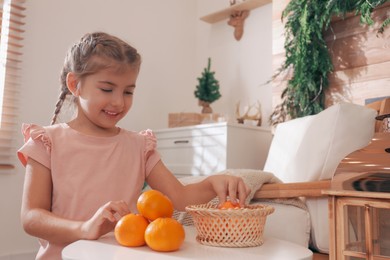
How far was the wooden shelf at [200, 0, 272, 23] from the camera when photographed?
133 inches

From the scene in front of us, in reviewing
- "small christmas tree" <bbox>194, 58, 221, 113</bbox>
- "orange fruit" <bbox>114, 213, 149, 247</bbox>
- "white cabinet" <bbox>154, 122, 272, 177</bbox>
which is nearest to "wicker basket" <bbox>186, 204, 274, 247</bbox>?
"orange fruit" <bbox>114, 213, 149, 247</bbox>

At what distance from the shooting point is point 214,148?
2805 mm

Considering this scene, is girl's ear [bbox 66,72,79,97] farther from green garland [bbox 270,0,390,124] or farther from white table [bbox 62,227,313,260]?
green garland [bbox 270,0,390,124]

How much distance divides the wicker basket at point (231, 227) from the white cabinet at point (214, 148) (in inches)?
76.8

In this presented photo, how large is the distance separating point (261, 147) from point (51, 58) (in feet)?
5.51

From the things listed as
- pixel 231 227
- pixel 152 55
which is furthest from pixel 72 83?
pixel 152 55

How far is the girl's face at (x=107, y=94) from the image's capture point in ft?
3.43

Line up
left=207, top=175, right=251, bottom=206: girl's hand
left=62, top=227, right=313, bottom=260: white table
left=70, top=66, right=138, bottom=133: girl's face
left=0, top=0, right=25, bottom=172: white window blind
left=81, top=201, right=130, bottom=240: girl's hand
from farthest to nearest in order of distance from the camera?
left=0, top=0, right=25, bottom=172: white window blind < left=70, top=66, right=138, bottom=133: girl's face < left=207, top=175, right=251, bottom=206: girl's hand < left=81, top=201, right=130, bottom=240: girl's hand < left=62, top=227, right=313, bottom=260: white table

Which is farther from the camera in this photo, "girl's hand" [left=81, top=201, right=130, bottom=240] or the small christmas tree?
the small christmas tree

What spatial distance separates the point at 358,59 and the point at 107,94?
1808 mm

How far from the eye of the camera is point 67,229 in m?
0.80

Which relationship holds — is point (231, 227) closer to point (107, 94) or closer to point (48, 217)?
point (48, 217)

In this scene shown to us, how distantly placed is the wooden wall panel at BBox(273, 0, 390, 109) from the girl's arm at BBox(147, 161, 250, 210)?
5.19ft

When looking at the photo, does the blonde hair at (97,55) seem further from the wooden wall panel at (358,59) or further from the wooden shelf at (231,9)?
the wooden shelf at (231,9)
